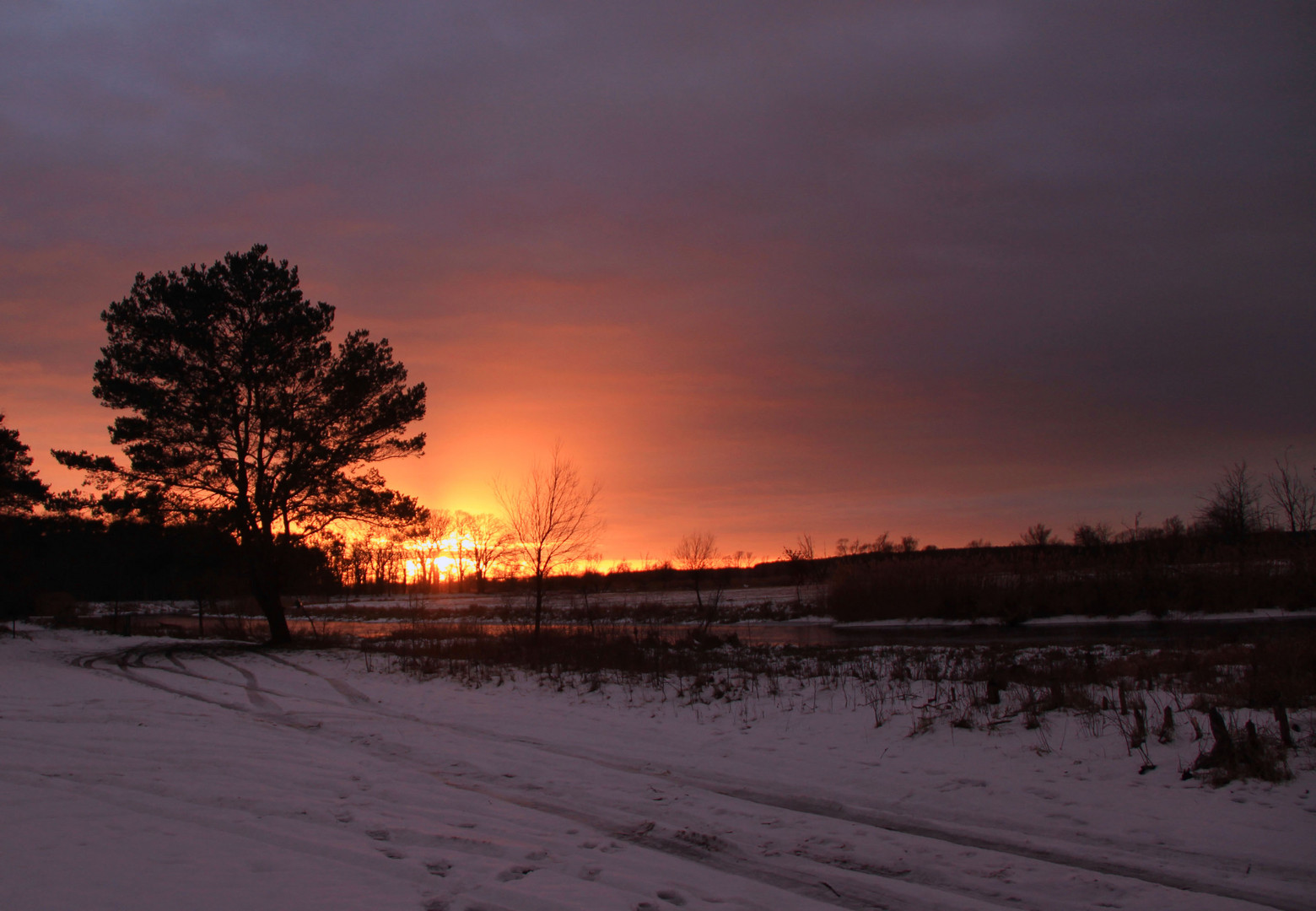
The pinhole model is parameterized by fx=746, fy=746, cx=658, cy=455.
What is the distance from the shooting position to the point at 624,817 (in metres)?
6.72

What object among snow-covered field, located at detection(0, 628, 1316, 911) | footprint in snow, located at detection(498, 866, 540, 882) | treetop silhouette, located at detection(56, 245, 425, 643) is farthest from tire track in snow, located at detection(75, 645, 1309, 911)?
treetop silhouette, located at detection(56, 245, 425, 643)

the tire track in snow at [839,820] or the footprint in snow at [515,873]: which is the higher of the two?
the footprint in snow at [515,873]

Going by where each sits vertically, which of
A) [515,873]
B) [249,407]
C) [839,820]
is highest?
[249,407]

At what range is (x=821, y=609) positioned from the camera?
146 feet

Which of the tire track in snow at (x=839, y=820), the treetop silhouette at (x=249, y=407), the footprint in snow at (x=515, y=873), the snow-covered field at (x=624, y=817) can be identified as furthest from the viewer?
the treetop silhouette at (x=249, y=407)

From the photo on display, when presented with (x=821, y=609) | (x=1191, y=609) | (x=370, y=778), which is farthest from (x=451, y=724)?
(x=821, y=609)

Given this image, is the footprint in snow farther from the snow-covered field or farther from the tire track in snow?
the tire track in snow

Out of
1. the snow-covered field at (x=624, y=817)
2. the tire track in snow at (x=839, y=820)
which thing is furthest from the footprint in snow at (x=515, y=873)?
the tire track in snow at (x=839, y=820)

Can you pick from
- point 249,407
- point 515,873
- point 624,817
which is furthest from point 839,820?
point 249,407

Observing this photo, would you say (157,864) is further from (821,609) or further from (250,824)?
(821,609)

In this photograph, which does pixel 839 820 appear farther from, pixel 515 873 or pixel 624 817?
pixel 515 873

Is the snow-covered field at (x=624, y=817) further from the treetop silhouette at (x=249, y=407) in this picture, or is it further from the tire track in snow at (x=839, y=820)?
the treetop silhouette at (x=249, y=407)

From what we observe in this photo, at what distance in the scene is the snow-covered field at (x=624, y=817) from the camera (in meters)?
4.80

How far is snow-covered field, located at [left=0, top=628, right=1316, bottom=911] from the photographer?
4.80 meters
